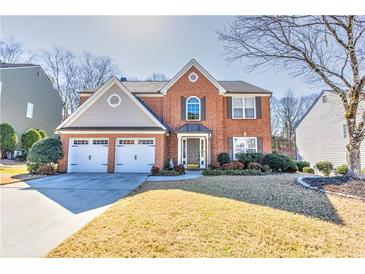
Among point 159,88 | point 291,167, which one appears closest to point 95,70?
point 159,88

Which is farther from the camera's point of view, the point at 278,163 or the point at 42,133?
the point at 42,133

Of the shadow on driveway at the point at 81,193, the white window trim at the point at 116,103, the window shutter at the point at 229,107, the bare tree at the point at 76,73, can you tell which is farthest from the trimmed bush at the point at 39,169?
the bare tree at the point at 76,73

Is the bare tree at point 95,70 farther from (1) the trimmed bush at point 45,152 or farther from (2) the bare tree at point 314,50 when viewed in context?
(2) the bare tree at point 314,50

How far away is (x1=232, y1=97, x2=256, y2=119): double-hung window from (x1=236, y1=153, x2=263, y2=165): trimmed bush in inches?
115

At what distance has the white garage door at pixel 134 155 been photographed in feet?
41.5

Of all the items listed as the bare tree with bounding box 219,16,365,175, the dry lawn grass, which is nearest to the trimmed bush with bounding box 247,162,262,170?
the bare tree with bounding box 219,16,365,175

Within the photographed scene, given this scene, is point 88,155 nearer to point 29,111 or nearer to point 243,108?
point 243,108

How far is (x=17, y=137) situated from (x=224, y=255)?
20.4 meters

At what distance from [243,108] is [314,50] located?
630 centimetres

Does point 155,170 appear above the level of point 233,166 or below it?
below

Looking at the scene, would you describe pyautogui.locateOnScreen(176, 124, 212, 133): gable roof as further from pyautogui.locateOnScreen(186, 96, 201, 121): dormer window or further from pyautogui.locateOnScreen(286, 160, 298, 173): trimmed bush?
pyautogui.locateOnScreen(286, 160, 298, 173): trimmed bush

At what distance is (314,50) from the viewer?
9.27 metres
